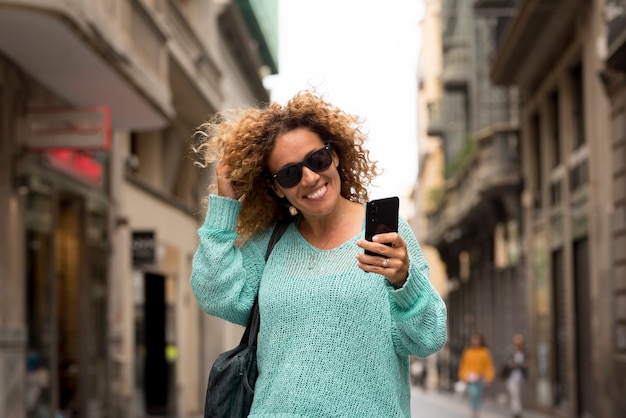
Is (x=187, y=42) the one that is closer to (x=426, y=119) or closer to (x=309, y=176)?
(x=309, y=176)

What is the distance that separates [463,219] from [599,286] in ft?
63.1

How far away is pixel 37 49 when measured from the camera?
1316 centimetres

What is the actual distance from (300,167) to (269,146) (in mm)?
144

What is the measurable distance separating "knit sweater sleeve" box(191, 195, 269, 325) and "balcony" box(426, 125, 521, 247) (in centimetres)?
2561

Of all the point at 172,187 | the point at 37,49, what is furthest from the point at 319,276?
the point at 172,187

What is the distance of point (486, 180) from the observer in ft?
97.2

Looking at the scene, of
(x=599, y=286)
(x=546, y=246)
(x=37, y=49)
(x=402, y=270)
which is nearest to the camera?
(x=402, y=270)

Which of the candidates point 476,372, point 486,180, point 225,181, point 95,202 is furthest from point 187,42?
point 225,181

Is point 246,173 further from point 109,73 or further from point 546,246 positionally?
point 546,246

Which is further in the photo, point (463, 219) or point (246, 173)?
point (463, 219)

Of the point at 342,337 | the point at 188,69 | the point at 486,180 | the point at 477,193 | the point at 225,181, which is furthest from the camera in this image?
Result: the point at 477,193

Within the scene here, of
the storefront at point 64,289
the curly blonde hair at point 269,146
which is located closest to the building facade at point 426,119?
the storefront at point 64,289

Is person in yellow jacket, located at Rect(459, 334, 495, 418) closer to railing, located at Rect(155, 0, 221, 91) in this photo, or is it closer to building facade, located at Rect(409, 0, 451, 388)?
railing, located at Rect(155, 0, 221, 91)

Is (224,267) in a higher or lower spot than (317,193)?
lower
